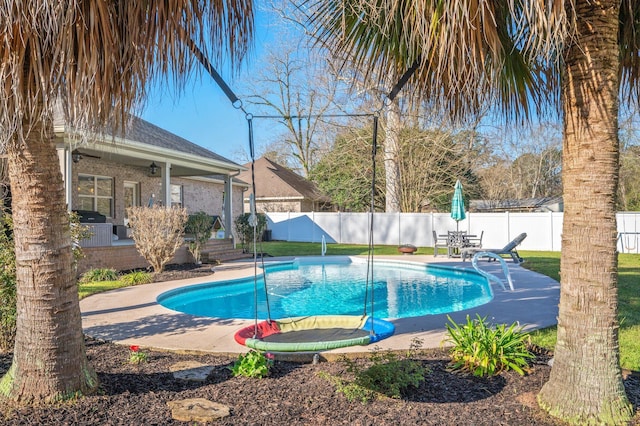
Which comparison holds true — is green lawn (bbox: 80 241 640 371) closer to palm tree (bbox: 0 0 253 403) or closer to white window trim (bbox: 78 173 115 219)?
palm tree (bbox: 0 0 253 403)

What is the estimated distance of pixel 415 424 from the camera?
10.0ft

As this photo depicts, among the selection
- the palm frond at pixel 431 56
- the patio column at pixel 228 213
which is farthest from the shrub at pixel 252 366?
the patio column at pixel 228 213

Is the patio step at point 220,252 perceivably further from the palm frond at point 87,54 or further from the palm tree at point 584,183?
the palm tree at point 584,183

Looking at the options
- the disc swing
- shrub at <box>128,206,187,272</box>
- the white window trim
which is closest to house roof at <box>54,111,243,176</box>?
the white window trim

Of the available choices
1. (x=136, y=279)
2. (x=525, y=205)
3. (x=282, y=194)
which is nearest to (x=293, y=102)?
(x=282, y=194)

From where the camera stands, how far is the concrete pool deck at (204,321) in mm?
5293

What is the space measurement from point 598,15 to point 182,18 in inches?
116

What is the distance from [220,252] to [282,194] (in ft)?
48.3

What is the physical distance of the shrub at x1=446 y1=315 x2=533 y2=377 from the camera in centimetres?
392

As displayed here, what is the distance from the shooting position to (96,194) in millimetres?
15570

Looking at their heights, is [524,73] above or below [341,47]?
below

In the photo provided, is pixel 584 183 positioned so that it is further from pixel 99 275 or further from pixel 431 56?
pixel 99 275

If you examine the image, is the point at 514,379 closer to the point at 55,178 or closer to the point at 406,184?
the point at 55,178

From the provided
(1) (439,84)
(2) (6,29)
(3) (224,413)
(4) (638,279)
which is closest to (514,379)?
(3) (224,413)
